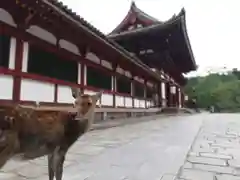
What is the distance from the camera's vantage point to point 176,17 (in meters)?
16.6

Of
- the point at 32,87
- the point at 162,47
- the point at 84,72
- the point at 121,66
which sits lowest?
the point at 32,87

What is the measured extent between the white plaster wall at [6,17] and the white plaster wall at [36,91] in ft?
4.99

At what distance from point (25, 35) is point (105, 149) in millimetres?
3772

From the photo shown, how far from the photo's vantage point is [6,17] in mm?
6418

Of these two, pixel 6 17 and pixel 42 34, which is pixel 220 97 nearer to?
pixel 42 34

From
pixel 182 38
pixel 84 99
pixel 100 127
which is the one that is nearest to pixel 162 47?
pixel 182 38

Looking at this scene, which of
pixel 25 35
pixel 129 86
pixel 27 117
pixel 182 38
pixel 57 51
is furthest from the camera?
pixel 182 38

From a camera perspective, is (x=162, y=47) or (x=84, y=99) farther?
(x=162, y=47)

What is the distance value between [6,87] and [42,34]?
6.96ft

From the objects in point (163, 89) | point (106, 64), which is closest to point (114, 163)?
point (106, 64)

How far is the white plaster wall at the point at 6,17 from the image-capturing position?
20.7 feet

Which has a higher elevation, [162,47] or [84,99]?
[162,47]

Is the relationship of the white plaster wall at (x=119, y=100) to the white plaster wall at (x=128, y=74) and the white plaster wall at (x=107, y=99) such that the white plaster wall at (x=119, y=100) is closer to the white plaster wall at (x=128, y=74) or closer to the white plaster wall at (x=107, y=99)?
the white plaster wall at (x=107, y=99)

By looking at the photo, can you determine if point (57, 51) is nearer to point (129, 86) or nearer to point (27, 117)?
point (27, 117)
